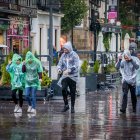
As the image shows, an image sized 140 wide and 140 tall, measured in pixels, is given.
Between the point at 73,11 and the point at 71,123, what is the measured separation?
98.0 feet

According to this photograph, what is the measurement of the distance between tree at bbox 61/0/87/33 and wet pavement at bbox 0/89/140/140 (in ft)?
76.5

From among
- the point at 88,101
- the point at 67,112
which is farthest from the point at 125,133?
the point at 88,101

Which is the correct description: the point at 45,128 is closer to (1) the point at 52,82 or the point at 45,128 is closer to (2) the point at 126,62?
(2) the point at 126,62

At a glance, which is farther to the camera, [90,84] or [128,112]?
[90,84]

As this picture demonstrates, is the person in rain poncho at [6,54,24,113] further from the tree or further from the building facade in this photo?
the tree

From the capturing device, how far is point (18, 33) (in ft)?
134

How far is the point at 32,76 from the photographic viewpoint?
18375 mm

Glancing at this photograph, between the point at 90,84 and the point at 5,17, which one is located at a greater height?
the point at 5,17

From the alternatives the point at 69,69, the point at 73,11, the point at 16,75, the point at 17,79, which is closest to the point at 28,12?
the point at 73,11

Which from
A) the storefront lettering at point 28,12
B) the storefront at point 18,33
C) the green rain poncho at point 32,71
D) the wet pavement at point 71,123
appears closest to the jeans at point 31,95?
the green rain poncho at point 32,71

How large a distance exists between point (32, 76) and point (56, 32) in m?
29.7

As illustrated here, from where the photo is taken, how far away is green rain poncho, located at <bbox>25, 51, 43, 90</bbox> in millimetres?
18281

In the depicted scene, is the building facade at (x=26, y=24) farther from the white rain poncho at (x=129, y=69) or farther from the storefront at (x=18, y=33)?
the white rain poncho at (x=129, y=69)

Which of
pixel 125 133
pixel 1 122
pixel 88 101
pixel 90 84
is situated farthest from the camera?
pixel 90 84
